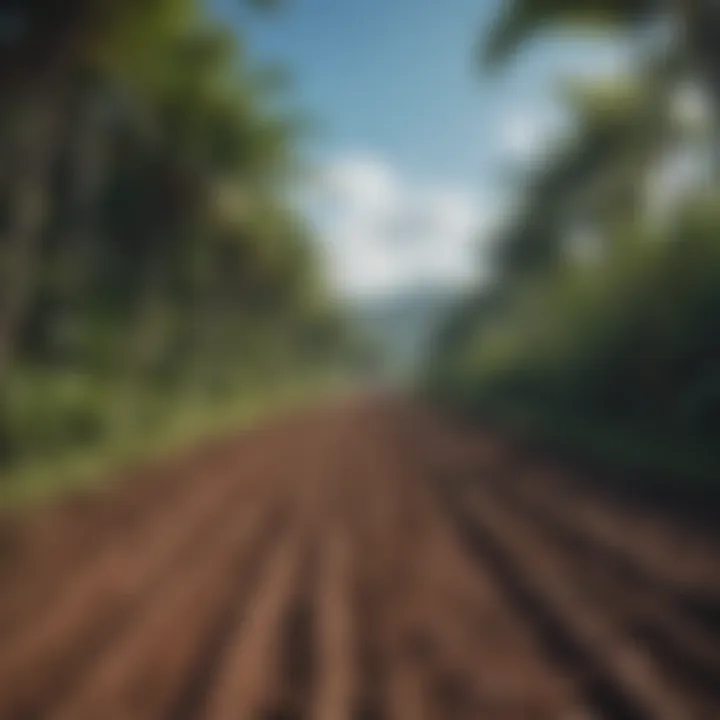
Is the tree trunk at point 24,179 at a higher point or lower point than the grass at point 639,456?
higher

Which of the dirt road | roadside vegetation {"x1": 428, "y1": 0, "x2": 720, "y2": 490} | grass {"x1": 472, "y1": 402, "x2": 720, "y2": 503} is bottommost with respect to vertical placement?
the dirt road

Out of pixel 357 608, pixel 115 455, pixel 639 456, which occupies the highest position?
pixel 639 456

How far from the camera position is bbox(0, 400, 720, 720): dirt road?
5.44m

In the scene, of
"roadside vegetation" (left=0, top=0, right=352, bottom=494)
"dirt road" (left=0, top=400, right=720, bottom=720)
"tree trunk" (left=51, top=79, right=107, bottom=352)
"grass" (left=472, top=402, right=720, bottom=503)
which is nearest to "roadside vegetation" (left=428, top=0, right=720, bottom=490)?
"grass" (left=472, top=402, right=720, bottom=503)

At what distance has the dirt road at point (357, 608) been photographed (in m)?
5.44

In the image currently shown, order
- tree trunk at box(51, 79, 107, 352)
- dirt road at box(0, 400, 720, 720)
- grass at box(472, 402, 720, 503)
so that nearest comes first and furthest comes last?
dirt road at box(0, 400, 720, 720) → grass at box(472, 402, 720, 503) → tree trunk at box(51, 79, 107, 352)

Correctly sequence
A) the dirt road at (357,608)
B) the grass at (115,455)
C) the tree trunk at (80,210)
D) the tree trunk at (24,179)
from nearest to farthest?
the dirt road at (357,608) → the grass at (115,455) → the tree trunk at (24,179) → the tree trunk at (80,210)

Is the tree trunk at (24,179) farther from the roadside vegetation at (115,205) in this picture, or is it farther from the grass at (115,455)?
the grass at (115,455)

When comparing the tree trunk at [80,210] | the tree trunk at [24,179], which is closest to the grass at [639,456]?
the tree trunk at [24,179]

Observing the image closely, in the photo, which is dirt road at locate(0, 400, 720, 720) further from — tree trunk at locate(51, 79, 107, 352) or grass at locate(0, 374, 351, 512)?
tree trunk at locate(51, 79, 107, 352)

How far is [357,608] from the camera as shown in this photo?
746cm

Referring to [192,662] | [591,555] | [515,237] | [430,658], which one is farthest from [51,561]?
[515,237]

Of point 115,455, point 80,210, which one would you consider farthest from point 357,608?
point 80,210

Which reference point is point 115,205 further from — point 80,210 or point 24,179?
point 24,179
